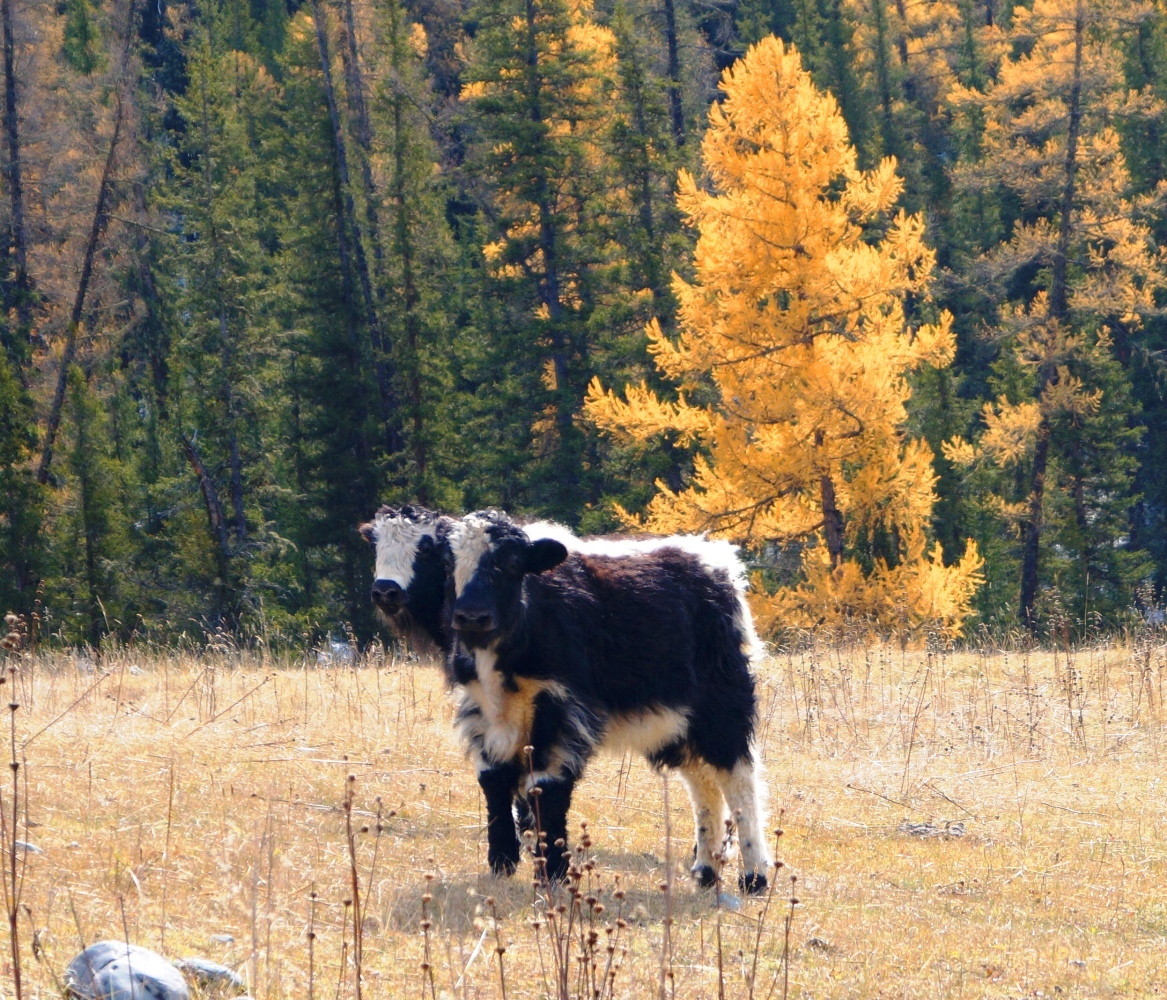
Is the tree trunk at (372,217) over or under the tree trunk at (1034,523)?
over

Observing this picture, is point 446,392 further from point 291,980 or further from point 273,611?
point 291,980

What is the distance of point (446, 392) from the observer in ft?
120

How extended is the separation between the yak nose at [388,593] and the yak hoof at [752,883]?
2321mm

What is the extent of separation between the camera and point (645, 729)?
7746mm

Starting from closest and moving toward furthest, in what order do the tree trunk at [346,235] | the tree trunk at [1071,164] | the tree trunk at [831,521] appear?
1. the tree trunk at [831,521]
2. the tree trunk at [1071,164]
3. the tree trunk at [346,235]

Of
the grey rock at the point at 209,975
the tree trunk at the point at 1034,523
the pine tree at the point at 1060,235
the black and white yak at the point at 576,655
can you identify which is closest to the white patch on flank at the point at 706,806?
the black and white yak at the point at 576,655

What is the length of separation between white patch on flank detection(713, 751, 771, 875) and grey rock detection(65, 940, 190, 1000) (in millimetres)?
3782

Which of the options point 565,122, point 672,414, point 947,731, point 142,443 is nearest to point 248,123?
point 142,443

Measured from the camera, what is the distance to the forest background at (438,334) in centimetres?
3145

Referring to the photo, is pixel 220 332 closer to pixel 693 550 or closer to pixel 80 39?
pixel 693 550

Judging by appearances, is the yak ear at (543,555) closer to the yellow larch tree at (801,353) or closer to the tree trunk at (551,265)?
the yellow larch tree at (801,353)

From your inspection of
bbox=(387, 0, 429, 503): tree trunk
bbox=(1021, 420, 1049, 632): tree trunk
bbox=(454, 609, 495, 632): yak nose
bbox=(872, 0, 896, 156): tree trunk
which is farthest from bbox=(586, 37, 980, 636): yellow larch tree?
bbox=(872, 0, 896, 156): tree trunk

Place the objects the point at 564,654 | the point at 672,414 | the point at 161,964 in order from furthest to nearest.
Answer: the point at 672,414
the point at 564,654
the point at 161,964

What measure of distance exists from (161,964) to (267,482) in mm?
30461
